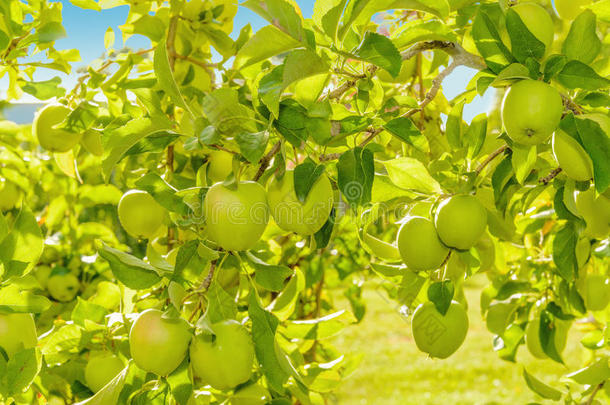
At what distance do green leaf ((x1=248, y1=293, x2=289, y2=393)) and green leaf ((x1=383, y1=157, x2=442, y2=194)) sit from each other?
0.31 metres

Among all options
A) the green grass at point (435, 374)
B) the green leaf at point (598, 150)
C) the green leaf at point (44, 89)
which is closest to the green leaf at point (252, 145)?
the green leaf at point (598, 150)

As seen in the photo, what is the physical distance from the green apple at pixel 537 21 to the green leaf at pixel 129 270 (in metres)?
0.67

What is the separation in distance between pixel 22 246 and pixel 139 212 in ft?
0.74

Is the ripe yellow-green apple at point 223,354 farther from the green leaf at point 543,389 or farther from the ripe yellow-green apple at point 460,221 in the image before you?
the green leaf at point 543,389

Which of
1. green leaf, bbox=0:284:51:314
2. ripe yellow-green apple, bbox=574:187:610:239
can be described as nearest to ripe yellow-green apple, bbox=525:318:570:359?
A: ripe yellow-green apple, bbox=574:187:610:239

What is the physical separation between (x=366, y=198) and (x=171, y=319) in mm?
313

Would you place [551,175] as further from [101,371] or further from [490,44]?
[101,371]

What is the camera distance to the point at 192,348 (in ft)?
2.77

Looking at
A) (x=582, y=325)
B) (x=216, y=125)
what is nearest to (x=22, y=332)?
(x=216, y=125)

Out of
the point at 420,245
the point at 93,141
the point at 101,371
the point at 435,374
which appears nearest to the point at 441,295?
the point at 420,245

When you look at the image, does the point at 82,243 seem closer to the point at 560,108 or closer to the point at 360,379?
the point at 560,108

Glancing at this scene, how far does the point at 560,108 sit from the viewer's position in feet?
2.61

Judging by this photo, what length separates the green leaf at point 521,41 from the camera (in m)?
0.79

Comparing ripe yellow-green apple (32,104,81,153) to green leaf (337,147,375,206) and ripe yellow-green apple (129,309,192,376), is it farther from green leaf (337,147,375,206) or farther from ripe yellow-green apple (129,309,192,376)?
green leaf (337,147,375,206)
